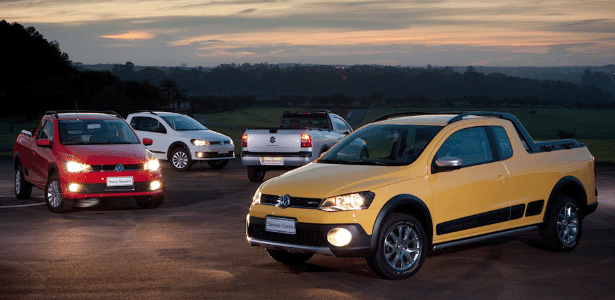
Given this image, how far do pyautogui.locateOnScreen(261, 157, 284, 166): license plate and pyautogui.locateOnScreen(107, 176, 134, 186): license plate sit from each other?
5.96 meters

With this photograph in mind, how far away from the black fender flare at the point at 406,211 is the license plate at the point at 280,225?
31.8 inches

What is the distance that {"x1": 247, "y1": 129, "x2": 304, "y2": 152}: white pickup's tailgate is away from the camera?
64.6 ft

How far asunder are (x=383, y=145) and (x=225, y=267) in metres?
2.32

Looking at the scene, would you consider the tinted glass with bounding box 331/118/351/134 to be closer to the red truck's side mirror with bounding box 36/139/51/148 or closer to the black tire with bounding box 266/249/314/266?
the red truck's side mirror with bounding box 36/139/51/148

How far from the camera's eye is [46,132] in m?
15.6

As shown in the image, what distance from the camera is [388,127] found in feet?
31.8

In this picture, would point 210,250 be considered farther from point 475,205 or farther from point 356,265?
point 475,205

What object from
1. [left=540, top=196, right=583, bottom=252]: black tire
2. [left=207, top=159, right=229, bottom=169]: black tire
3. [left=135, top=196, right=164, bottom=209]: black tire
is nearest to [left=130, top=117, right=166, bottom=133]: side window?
[left=207, top=159, right=229, bottom=169]: black tire

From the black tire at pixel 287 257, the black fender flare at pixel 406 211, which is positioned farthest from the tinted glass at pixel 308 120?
the black fender flare at pixel 406 211

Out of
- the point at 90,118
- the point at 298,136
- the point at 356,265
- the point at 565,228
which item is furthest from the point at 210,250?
the point at 298,136

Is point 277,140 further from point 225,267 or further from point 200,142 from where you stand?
point 225,267

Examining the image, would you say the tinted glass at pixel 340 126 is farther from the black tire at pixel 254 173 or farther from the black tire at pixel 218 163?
the black tire at pixel 218 163

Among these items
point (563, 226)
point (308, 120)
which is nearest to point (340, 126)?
point (308, 120)

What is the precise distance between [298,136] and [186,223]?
7132 mm
